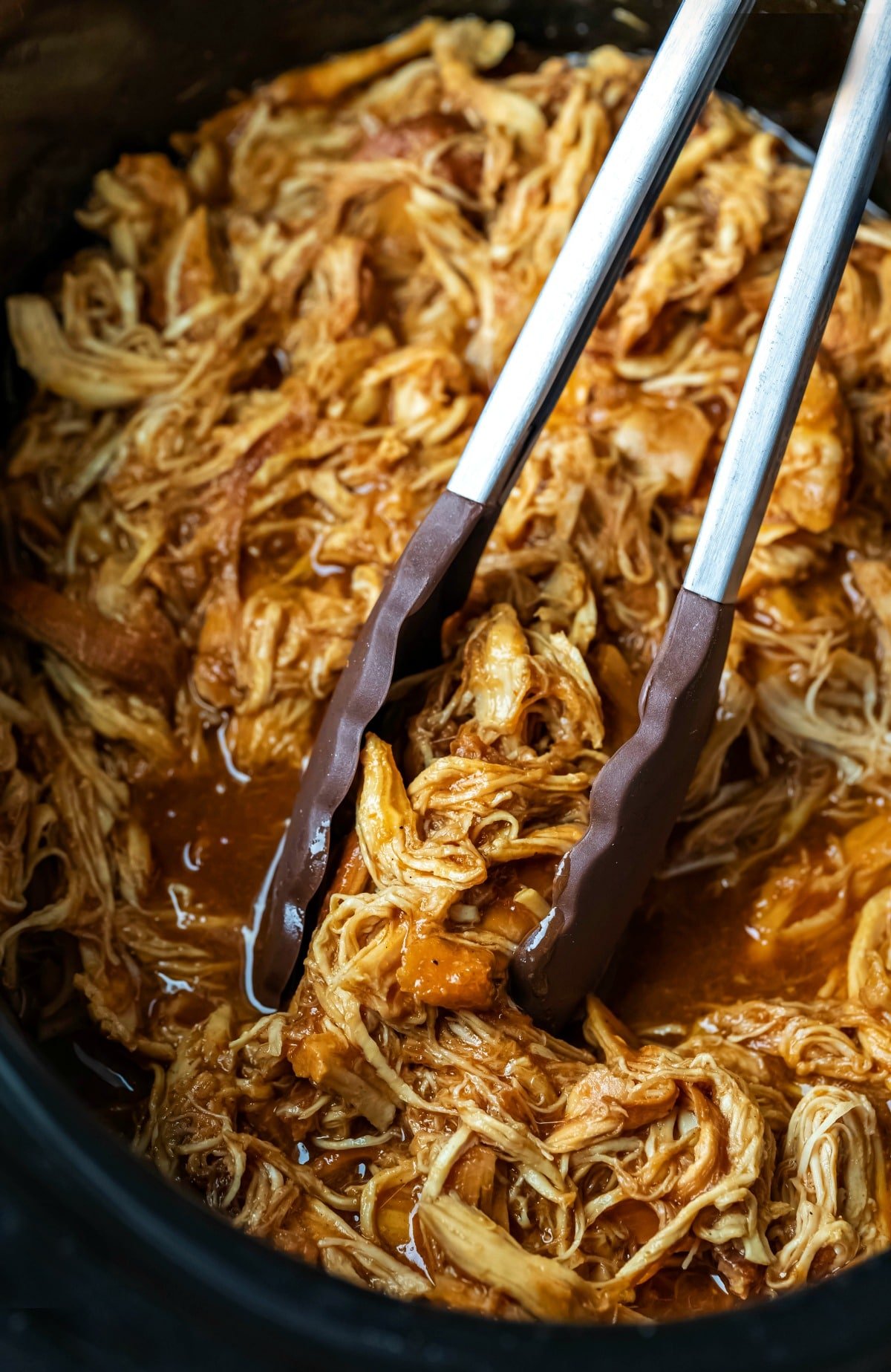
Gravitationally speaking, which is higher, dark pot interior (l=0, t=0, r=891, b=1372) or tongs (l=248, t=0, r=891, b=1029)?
tongs (l=248, t=0, r=891, b=1029)

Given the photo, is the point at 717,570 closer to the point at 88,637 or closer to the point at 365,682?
the point at 365,682

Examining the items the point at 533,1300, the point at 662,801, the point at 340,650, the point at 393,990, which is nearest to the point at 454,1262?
the point at 533,1300

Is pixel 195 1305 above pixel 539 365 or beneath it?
beneath

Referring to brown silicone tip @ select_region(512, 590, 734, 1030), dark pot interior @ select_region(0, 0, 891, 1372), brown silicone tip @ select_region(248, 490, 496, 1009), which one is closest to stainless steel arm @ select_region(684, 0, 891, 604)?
brown silicone tip @ select_region(512, 590, 734, 1030)

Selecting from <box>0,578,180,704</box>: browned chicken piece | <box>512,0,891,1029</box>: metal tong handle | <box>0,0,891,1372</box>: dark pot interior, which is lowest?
<box>0,578,180,704</box>: browned chicken piece

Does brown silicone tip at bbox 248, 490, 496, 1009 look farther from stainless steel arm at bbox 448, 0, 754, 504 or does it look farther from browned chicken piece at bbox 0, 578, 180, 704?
browned chicken piece at bbox 0, 578, 180, 704

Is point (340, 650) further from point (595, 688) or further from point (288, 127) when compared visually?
point (288, 127)

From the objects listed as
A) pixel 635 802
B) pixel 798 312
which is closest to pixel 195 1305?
pixel 635 802
